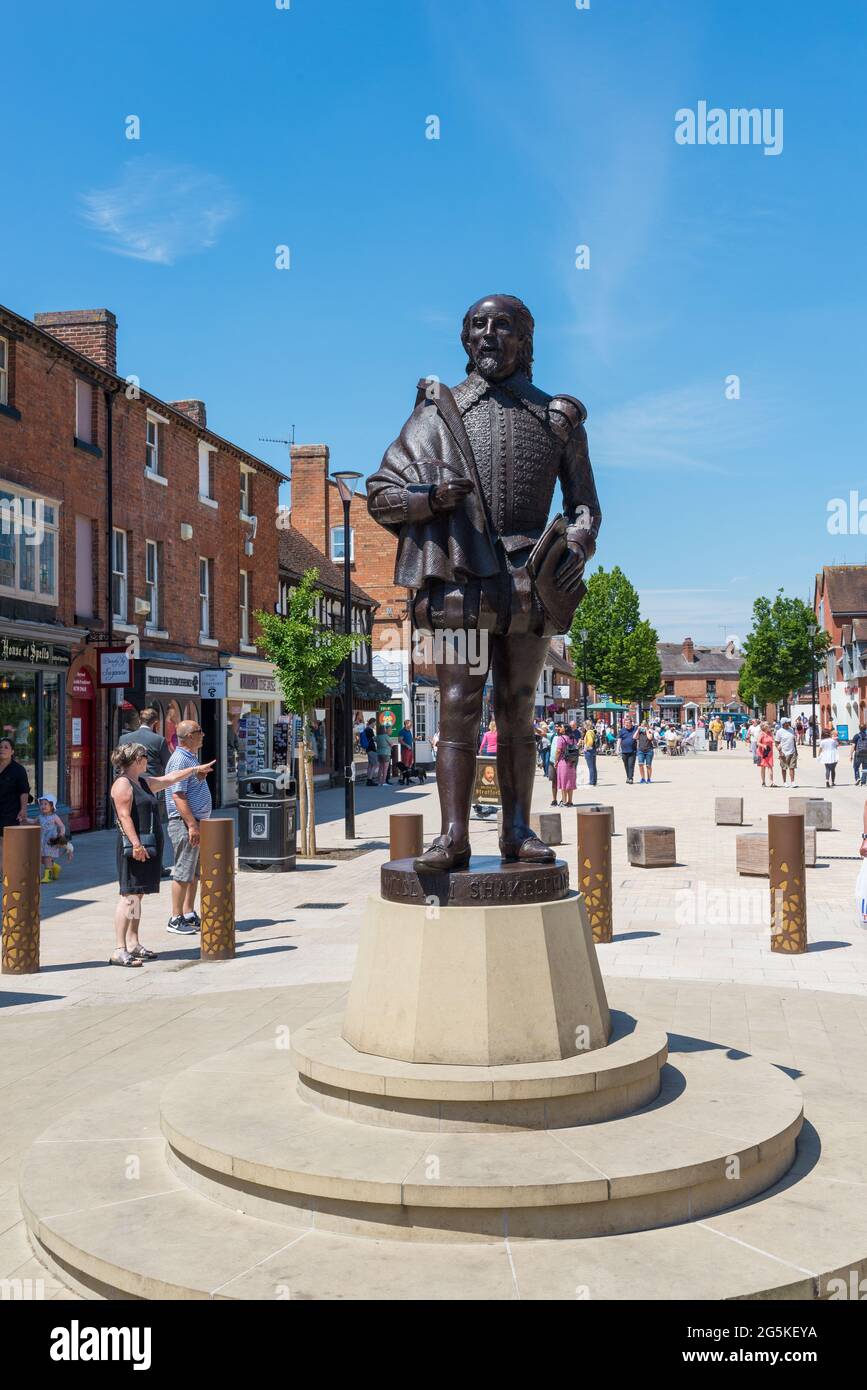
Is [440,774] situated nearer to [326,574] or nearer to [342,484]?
[342,484]

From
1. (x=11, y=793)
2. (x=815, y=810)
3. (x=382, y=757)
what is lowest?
(x=815, y=810)

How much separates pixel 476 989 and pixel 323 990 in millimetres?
3637

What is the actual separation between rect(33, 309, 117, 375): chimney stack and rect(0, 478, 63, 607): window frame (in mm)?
4310

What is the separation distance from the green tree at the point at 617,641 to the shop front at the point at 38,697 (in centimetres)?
5636

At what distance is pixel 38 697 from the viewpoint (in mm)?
18906

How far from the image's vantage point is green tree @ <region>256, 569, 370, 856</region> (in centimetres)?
1648

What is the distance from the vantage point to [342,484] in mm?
18047

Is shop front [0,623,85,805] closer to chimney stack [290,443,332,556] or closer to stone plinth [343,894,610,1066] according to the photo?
stone plinth [343,894,610,1066]

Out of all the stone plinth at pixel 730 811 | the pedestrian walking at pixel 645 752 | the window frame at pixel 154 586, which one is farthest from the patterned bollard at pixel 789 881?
the pedestrian walking at pixel 645 752

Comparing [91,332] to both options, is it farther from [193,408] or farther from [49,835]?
[49,835]

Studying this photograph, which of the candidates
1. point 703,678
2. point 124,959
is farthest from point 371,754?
point 703,678

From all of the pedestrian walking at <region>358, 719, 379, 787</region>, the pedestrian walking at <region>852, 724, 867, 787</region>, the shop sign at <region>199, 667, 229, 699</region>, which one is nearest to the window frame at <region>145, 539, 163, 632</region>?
the shop sign at <region>199, 667, 229, 699</region>
